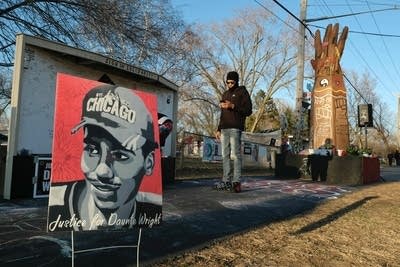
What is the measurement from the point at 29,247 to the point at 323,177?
437 inches

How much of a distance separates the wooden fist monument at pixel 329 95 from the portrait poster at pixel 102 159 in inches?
527

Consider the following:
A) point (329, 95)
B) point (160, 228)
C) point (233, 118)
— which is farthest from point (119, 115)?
point (329, 95)

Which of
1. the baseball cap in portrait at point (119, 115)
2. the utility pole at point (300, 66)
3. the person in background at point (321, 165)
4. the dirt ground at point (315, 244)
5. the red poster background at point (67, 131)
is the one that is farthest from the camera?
the utility pole at point (300, 66)

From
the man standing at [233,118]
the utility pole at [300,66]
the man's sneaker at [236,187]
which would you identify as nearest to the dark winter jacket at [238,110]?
the man standing at [233,118]

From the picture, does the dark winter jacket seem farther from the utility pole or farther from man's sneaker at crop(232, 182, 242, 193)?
the utility pole

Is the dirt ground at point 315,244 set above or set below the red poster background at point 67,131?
below

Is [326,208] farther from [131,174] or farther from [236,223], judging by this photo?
[131,174]

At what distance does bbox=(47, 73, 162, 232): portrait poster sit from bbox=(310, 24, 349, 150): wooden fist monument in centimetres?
1340

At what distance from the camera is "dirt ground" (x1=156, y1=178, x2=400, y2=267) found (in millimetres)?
4949

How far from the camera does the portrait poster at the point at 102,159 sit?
142 inches

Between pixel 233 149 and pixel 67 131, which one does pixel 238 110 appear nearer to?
pixel 233 149

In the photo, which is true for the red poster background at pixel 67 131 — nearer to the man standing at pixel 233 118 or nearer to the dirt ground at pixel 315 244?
the dirt ground at pixel 315 244

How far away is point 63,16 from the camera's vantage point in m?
15.0

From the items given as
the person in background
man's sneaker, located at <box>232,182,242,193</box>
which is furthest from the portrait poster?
the person in background
